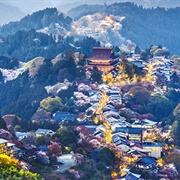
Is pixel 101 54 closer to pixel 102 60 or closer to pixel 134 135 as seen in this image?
pixel 102 60

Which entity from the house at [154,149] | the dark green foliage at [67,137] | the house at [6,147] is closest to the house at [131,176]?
the dark green foliage at [67,137]

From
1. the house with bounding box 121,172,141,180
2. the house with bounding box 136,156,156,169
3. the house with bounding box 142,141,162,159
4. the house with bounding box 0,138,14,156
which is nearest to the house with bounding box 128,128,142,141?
the house with bounding box 142,141,162,159

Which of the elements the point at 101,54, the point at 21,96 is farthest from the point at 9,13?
the point at 21,96

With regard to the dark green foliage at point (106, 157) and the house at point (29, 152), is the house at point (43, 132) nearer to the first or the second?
the dark green foliage at point (106, 157)

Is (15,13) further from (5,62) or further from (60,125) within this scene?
(60,125)

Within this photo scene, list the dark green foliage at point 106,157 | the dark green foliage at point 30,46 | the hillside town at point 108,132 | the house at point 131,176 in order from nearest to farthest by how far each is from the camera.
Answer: the house at point 131,176 → the hillside town at point 108,132 → the dark green foliage at point 106,157 → the dark green foliage at point 30,46

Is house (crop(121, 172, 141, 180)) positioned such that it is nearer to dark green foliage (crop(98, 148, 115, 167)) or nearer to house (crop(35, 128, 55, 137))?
dark green foliage (crop(98, 148, 115, 167))

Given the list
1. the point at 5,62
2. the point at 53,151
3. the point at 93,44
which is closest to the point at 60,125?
the point at 53,151
